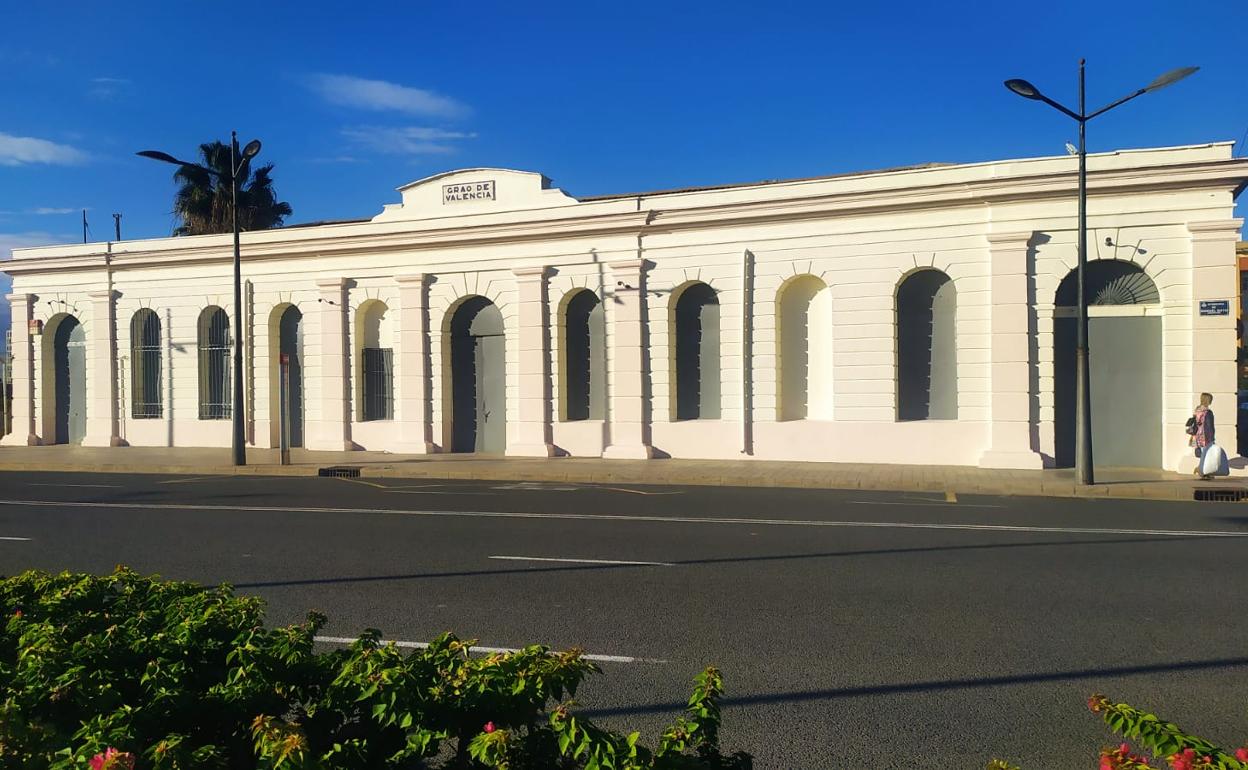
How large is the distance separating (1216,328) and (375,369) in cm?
1841

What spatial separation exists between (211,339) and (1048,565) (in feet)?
75.9

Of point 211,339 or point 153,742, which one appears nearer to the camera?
point 153,742

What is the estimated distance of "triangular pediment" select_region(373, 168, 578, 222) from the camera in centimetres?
2233

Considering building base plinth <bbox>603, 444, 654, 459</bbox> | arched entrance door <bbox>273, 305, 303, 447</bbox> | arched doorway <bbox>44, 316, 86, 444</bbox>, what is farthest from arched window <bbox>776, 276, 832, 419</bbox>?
arched doorway <bbox>44, 316, 86, 444</bbox>

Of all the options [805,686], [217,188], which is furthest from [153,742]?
[217,188]

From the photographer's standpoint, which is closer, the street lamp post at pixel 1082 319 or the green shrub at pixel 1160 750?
the green shrub at pixel 1160 750

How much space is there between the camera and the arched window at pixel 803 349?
2034 cm

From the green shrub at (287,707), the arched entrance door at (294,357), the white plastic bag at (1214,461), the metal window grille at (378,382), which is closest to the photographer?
the green shrub at (287,707)

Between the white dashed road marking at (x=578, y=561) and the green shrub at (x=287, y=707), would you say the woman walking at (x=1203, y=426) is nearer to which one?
the white dashed road marking at (x=578, y=561)

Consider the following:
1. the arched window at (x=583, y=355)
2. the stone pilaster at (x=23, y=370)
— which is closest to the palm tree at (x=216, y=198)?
the stone pilaster at (x=23, y=370)

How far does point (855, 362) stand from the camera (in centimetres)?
1947

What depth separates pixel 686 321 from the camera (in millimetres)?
21406

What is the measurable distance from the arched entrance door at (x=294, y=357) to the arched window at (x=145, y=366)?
13.0ft

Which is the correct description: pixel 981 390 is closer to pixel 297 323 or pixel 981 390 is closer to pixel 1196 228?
pixel 1196 228
